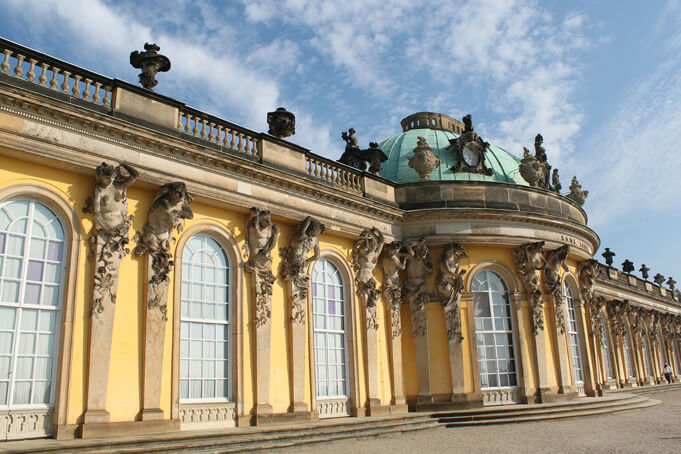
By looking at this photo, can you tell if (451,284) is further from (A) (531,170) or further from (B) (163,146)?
(B) (163,146)

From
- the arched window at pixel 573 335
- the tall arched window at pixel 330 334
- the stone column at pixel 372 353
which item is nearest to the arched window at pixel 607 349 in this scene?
the arched window at pixel 573 335

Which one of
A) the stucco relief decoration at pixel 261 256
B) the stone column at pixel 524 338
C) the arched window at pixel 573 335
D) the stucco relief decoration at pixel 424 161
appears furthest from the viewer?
the arched window at pixel 573 335

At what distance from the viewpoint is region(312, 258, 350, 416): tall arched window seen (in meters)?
16.5

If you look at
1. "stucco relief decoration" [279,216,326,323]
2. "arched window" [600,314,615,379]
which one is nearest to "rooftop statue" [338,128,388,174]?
"stucco relief decoration" [279,216,326,323]

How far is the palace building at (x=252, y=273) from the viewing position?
37.7 ft

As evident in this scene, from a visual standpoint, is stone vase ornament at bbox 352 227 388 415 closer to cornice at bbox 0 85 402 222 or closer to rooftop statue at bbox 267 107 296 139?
cornice at bbox 0 85 402 222

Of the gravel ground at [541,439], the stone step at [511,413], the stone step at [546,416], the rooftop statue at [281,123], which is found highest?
the rooftop statue at [281,123]

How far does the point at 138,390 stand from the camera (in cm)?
1227

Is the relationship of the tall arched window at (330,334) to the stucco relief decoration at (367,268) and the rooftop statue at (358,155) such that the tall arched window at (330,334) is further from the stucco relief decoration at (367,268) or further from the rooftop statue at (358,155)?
the rooftop statue at (358,155)

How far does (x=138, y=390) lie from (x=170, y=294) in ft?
7.02

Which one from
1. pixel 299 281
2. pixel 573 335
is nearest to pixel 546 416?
pixel 573 335

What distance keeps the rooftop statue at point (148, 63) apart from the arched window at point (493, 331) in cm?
1193

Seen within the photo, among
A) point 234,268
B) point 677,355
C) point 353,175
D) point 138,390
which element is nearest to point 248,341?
point 234,268

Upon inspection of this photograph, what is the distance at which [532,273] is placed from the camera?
2034 centimetres
